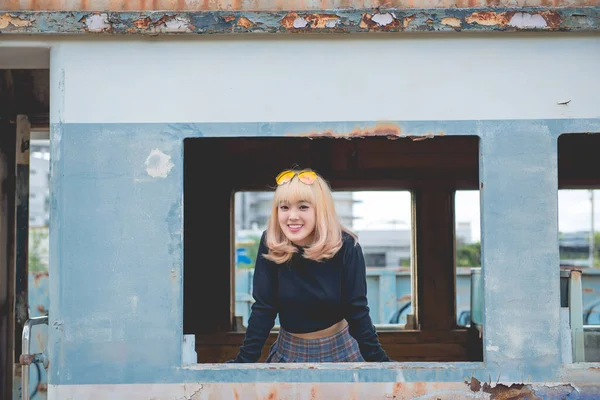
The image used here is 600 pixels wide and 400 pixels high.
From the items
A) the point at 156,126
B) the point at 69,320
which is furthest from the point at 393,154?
the point at 69,320

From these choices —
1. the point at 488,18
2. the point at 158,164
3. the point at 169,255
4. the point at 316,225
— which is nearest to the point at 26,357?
the point at 169,255

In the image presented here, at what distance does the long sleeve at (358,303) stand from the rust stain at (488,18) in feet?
4.43

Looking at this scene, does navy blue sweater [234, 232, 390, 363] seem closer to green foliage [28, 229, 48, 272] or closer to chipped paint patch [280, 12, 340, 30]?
chipped paint patch [280, 12, 340, 30]

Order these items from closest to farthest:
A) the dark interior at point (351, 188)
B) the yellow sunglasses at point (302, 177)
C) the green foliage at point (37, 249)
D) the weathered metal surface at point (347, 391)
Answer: the weathered metal surface at point (347, 391)
the yellow sunglasses at point (302, 177)
the dark interior at point (351, 188)
the green foliage at point (37, 249)

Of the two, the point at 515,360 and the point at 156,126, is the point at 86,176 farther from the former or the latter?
the point at 515,360

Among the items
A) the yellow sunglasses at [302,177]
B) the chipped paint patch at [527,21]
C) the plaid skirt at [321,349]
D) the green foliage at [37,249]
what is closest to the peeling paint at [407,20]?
the chipped paint patch at [527,21]

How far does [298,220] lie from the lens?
3.99 meters

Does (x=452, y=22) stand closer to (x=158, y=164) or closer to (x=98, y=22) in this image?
(x=158, y=164)

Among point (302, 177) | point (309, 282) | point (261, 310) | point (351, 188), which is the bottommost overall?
point (261, 310)

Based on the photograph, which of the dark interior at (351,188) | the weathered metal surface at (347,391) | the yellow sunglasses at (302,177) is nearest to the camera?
the weathered metal surface at (347,391)

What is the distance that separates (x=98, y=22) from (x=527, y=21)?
89.4 inches

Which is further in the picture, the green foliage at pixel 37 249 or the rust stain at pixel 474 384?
the green foliage at pixel 37 249

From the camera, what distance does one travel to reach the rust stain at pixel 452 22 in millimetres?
3924

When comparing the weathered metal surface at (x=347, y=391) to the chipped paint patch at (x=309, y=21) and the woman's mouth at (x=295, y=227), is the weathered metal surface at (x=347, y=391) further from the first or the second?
the chipped paint patch at (x=309, y=21)
